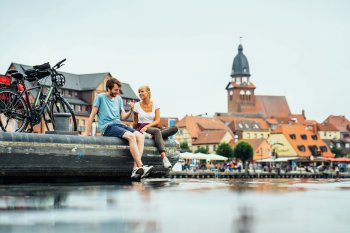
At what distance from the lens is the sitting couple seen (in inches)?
493

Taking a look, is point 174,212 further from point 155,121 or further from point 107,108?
point 155,121

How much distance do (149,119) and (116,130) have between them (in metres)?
0.99

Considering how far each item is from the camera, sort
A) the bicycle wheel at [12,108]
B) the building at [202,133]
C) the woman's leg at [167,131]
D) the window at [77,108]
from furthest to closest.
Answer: the building at [202,133] < the window at [77,108] < the woman's leg at [167,131] < the bicycle wheel at [12,108]

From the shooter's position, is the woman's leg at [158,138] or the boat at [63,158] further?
the woman's leg at [158,138]

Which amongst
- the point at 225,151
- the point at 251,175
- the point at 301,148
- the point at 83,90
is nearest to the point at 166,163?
the point at 251,175

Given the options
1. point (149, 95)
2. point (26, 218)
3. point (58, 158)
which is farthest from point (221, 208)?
point (149, 95)

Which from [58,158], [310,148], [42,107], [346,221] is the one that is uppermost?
[310,148]

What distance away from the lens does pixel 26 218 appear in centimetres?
566

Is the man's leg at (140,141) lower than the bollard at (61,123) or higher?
lower

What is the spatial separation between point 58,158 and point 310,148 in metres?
156

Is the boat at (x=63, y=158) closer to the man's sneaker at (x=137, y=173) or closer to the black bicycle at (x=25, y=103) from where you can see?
the man's sneaker at (x=137, y=173)

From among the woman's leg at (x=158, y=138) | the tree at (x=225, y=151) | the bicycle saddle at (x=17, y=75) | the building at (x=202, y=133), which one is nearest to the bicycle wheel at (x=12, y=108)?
the bicycle saddle at (x=17, y=75)

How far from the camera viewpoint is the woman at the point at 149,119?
13672 millimetres

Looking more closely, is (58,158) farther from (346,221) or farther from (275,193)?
(346,221)
